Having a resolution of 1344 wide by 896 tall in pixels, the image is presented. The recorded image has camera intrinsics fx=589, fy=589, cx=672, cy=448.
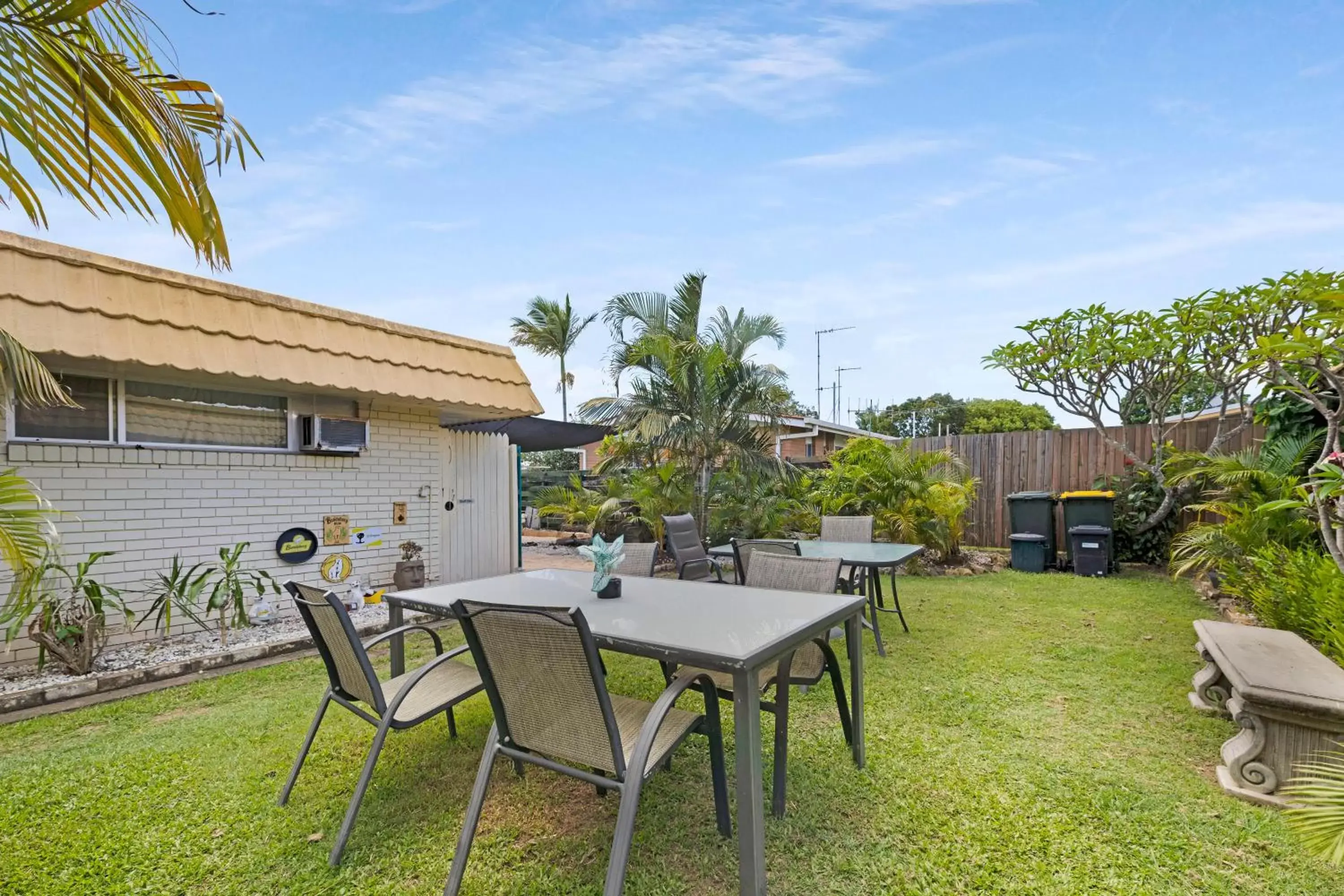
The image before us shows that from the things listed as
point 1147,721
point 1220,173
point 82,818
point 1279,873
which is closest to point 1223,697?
point 1147,721

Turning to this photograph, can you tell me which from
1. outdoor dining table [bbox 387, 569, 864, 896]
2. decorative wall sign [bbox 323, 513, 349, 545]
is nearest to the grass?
outdoor dining table [bbox 387, 569, 864, 896]

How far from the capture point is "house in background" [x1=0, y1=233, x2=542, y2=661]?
4234 mm

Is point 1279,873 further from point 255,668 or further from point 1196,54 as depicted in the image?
point 1196,54

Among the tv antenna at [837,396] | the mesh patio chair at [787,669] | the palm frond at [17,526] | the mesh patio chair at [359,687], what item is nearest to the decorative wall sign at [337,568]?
the palm frond at [17,526]

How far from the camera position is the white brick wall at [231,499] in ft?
14.6

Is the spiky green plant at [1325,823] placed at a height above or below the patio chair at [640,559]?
below

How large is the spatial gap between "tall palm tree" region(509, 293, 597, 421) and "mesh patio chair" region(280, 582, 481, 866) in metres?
17.9

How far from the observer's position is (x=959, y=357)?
1938cm

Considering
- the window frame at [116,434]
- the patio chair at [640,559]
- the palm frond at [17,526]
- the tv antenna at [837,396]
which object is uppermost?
the tv antenna at [837,396]

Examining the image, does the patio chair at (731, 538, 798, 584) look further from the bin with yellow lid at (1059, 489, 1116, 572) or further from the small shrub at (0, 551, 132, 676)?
the bin with yellow lid at (1059, 489, 1116, 572)

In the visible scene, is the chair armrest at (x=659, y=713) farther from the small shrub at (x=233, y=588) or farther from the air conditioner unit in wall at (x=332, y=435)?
the air conditioner unit in wall at (x=332, y=435)

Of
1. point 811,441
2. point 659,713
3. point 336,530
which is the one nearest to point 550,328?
point 811,441

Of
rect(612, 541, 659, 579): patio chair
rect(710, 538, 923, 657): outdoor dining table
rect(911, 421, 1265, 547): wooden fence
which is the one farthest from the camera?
rect(911, 421, 1265, 547): wooden fence

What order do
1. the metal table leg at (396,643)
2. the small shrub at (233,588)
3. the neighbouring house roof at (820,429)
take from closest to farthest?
the metal table leg at (396,643) < the small shrub at (233,588) < the neighbouring house roof at (820,429)
